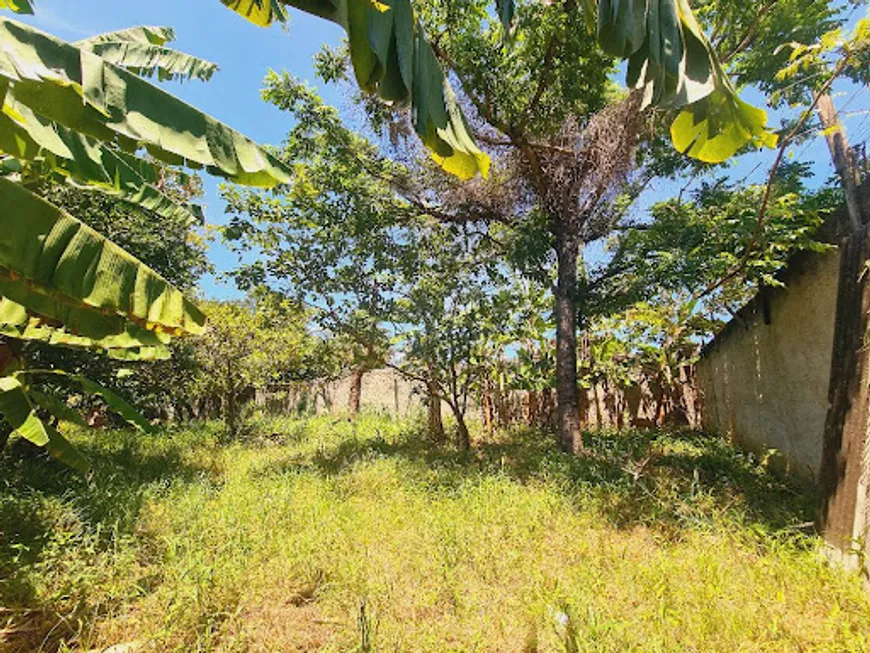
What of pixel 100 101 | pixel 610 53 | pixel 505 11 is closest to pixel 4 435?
pixel 100 101

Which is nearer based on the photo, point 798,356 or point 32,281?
point 32,281

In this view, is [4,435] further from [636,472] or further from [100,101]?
[636,472]

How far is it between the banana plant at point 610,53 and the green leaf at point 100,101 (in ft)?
1.61

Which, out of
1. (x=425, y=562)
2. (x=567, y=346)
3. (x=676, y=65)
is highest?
(x=676, y=65)

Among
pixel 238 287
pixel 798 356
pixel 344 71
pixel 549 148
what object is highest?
pixel 344 71

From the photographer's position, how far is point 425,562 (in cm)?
299

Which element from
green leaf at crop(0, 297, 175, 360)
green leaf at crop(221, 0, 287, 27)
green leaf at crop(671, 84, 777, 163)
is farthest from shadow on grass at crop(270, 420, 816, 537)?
green leaf at crop(221, 0, 287, 27)

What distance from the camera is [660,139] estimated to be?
6.01 m

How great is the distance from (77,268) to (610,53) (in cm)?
233

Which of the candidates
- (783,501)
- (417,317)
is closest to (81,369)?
(417,317)

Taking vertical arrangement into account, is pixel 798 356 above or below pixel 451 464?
above

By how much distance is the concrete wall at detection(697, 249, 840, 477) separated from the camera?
363cm

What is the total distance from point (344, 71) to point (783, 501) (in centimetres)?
652

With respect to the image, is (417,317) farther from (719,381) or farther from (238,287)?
(719,381)
